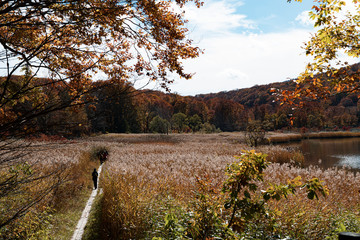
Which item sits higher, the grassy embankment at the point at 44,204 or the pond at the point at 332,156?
the grassy embankment at the point at 44,204

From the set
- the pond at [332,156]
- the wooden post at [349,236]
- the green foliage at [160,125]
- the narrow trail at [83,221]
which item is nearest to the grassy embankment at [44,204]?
the narrow trail at [83,221]

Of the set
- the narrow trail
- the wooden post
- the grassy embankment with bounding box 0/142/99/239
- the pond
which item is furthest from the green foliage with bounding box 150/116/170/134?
the wooden post

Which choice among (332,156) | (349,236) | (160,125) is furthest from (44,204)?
(160,125)

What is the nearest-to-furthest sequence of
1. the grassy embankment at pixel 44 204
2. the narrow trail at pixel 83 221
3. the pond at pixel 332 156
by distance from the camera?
the grassy embankment at pixel 44 204
the narrow trail at pixel 83 221
the pond at pixel 332 156

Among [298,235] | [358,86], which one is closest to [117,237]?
[298,235]

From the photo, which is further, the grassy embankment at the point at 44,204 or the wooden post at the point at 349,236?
the grassy embankment at the point at 44,204

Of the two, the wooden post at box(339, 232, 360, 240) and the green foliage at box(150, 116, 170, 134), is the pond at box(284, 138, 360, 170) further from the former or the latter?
the green foliage at box(150, 116, 170, 134)

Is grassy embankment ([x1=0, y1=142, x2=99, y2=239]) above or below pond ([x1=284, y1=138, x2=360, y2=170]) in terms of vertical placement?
above

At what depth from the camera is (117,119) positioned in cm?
6756

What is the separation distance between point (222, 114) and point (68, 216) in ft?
345

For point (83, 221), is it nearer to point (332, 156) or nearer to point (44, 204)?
point (44, 204)

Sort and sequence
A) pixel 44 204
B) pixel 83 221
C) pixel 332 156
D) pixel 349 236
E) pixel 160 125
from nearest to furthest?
1. pixel 349 236
2. pixel 44 204
3. pixel 83 221
4. pixel 332 156
5. pixel 160 125

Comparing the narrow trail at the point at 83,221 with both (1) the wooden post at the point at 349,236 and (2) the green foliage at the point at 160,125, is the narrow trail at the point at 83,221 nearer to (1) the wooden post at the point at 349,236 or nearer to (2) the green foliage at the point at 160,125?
(1) the wooden post at the point at 349,236

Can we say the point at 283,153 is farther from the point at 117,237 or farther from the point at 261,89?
the point at 261,89
